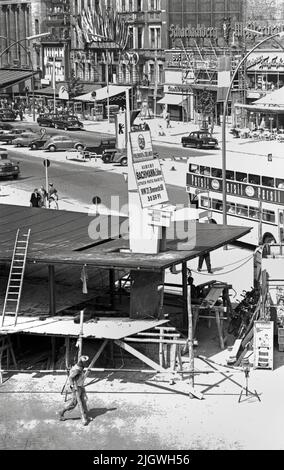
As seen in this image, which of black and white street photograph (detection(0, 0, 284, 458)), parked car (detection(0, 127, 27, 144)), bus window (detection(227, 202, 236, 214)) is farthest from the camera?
parked car (detection(0, 127, 27, 144))

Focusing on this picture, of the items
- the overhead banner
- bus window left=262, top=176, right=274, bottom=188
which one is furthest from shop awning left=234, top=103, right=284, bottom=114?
the overhead banner

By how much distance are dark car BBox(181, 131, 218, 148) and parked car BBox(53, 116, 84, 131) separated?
19.7 m

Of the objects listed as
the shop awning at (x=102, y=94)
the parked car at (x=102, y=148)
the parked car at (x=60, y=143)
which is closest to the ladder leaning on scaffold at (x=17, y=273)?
the parked car at (x=102, y=148)

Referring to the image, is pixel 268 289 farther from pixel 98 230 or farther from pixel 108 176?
pixel 108 176

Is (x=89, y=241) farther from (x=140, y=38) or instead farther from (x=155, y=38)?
(x=140, y=38)

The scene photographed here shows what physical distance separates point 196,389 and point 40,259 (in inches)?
Answer: 199

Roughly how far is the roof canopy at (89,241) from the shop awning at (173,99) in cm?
5796

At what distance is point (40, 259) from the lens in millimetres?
22547

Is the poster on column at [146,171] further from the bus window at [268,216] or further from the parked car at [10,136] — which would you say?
the parked car at [10,136]

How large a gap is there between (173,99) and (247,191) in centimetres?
5373

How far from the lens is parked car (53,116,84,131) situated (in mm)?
85562

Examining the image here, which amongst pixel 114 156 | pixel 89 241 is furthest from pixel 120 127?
pixel 114 156

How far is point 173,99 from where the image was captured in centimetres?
8738

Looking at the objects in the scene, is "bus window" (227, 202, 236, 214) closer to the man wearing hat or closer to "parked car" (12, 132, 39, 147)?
the man wearing hat
